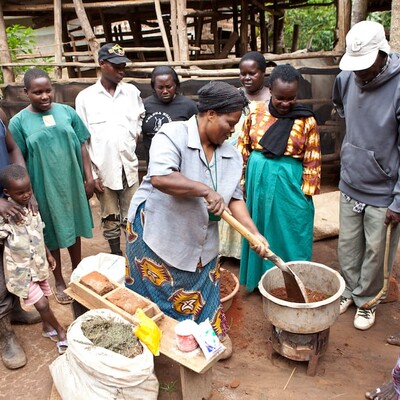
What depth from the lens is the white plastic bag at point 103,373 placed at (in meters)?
2.04

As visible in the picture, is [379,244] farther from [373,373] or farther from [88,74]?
[88,74]

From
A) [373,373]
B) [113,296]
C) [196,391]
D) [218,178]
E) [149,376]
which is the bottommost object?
[373,373]

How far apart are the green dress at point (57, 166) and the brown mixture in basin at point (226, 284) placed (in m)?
1.16

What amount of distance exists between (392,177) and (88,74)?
8423 millimetres

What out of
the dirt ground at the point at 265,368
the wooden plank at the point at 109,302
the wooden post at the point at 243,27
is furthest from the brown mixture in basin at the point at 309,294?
the wooden post at the point at 243,27

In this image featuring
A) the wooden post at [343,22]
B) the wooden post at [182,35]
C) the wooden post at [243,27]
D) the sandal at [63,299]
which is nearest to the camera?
the sandal at [63,299]

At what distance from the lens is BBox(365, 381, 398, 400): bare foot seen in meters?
2.41

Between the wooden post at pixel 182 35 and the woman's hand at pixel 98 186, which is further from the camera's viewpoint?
the wooden post at pixel 182 35

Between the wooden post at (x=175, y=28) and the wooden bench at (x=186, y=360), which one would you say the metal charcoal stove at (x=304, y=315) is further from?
the wooden post at (x=175, y=28)

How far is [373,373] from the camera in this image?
274 cm

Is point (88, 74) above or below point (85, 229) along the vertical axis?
above

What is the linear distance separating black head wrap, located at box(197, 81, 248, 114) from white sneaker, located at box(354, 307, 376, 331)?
2.02m

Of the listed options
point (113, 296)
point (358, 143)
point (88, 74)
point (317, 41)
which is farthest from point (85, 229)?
point (317, 41)

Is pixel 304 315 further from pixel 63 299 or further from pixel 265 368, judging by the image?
pixel 63 299
